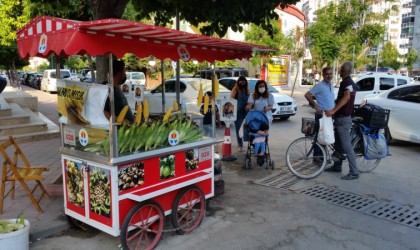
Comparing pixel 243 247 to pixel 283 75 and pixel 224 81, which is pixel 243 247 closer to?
pixel 224 81

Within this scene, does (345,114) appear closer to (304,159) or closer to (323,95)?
(323,95)

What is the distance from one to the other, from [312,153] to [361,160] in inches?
43.0

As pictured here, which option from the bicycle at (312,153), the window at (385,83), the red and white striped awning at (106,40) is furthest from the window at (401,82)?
the red and white striped awning at (106,40)

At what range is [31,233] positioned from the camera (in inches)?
158

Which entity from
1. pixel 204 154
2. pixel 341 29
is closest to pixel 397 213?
pixel 204 154

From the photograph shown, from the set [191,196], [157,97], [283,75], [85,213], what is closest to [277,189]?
[191,196]

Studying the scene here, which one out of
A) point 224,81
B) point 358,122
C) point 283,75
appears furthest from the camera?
point 283,75

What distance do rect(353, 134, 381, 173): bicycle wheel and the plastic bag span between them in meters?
0.71

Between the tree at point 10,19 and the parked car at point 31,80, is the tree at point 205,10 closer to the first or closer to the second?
the tree at point 10,19

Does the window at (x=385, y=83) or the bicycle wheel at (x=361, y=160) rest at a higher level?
the window at (x=385, y=83)

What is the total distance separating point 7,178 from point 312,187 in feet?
14.3

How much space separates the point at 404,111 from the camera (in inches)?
331

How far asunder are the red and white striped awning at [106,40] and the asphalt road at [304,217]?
2.03 meters

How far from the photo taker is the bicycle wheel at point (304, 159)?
6262 millimetres
